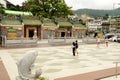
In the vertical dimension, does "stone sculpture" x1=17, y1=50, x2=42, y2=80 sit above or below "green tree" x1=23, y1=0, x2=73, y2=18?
below

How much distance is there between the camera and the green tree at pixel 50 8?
51969 mm

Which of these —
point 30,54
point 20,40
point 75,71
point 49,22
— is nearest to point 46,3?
point 49,22

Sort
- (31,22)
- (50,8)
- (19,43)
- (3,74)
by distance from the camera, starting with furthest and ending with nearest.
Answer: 1. (50,8)
2. (31,22)
3. (19,43)
4. (3,74)

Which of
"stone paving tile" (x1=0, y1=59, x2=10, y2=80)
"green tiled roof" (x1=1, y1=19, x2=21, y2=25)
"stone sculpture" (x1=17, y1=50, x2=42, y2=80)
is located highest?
"green tiled roof" (x1=1, y1=19, x2=21, y2=25)

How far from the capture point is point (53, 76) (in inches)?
531

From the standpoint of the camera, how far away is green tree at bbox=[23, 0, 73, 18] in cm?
5197

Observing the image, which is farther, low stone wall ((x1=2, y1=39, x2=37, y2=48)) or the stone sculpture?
low stone wall ((x1=2, y1=39, x2=37, y2=48))

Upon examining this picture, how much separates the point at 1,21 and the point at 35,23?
6964mm

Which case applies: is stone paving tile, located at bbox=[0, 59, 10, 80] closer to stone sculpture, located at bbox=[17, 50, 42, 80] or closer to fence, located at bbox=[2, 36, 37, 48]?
stone sculpture, located at bbox=[17, 50, 42, 80]

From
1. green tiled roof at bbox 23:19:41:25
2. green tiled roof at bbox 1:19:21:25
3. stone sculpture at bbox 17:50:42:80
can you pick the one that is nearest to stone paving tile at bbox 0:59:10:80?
stone sculpture at bbox 17:50:42:80

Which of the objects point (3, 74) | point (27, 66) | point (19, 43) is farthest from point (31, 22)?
point (27, 66)

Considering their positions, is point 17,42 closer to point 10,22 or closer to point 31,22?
point 10,22

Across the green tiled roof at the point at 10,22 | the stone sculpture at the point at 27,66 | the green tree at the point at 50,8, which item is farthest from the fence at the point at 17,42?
the stone sculpture at the point at 27,66

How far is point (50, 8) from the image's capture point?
52625 mm
